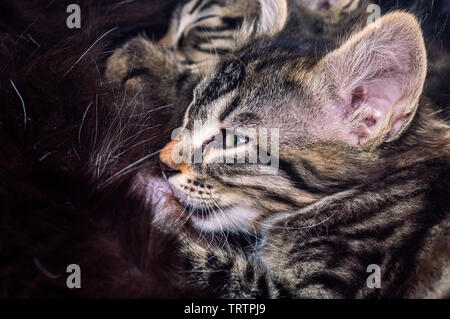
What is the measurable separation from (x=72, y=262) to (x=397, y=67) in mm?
714

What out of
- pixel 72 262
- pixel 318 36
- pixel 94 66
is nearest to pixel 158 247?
pixel 72 262

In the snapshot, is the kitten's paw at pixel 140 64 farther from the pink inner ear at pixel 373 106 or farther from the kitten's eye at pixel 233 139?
the pink inner ear at pixel 373 106

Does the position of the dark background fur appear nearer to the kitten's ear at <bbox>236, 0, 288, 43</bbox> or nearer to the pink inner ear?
the pink inner ear

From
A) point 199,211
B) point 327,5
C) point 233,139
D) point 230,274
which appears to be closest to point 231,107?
point 233,139

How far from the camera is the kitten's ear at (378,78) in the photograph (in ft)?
3.12

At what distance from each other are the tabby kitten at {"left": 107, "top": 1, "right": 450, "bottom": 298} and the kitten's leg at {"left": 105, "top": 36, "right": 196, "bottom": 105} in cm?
15

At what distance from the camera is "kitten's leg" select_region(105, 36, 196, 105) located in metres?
1.23

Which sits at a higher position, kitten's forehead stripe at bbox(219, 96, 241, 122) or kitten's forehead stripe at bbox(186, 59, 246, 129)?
kitten's forehead stripe at bbox(186, 59, 246, 129)

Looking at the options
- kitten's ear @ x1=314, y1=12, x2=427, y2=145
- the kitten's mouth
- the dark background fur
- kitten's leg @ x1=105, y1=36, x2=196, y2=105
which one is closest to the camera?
the dark background fur

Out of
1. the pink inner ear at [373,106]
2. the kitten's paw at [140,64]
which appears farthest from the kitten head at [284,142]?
the kitten's paw at [140,64]

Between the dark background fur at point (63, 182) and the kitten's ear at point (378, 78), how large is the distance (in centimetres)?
16

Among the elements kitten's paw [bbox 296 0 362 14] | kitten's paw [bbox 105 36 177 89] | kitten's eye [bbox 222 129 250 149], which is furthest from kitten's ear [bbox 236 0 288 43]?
kitten's eye [bbox 222 129 250 149]

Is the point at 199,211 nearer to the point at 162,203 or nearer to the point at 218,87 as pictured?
the point at 162,203

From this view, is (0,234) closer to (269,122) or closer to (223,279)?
(223,279)
